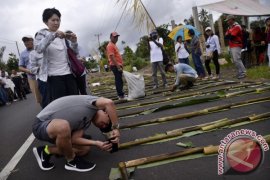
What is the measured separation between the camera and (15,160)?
175 inches

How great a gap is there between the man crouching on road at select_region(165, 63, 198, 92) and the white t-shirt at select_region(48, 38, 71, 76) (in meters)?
3.87

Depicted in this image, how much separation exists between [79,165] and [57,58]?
175 cm

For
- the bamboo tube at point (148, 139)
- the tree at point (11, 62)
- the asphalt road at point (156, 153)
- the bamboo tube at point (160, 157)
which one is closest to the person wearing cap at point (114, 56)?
the asphalt road at point (156, 153)

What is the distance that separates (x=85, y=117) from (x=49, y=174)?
0.72 m

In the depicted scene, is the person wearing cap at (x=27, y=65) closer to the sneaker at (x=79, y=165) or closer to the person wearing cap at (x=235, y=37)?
the sneaker at (x=79, y=165)

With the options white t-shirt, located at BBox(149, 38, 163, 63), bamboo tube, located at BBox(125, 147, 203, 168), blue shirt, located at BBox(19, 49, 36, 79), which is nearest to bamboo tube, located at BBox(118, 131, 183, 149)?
bamboo tube, located at BBox(125, 147, 203, 168)

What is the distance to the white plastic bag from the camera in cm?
819

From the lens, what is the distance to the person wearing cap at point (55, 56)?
445 centimetres

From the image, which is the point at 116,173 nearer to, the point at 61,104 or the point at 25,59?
the point at 61,104

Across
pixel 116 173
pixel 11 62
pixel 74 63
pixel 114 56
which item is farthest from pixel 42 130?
pixel 11 62

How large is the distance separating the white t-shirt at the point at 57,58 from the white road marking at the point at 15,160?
120 cm

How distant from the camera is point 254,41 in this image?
1156cm

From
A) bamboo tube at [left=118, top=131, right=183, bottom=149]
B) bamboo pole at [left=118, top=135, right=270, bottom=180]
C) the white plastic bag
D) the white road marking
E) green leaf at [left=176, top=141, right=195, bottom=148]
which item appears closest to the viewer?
bamboo pole at [left=118, top=135, right=270, bottom=180]

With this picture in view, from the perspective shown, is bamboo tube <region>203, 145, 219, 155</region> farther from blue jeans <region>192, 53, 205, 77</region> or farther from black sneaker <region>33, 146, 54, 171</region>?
blue jeans <region>192, 53, 205, 77</region>
